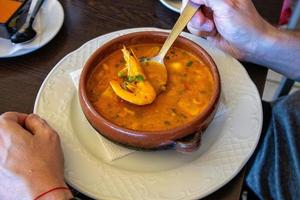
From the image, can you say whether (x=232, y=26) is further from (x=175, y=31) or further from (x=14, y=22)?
(x=14, y=22)

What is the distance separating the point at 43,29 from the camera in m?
1.15

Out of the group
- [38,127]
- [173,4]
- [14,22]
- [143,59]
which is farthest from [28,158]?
[173,4]

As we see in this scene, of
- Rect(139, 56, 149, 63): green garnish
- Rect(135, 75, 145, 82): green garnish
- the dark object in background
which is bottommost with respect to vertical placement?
the dark object in background

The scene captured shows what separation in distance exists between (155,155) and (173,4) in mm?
606

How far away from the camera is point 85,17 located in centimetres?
123

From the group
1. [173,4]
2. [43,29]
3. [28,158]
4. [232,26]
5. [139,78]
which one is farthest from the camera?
[173,4]

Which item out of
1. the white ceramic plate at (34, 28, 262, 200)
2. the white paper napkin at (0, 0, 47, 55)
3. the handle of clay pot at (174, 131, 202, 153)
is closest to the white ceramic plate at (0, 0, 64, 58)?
the white paper napkin at (0, 0, 47, 55)

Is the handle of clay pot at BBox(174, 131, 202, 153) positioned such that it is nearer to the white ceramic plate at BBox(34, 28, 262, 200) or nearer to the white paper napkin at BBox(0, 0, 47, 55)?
the white ceramic plate at BBox(34, 28, 262, 200)

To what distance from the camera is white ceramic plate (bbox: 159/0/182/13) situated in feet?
4.04

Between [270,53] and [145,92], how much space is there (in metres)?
0.44

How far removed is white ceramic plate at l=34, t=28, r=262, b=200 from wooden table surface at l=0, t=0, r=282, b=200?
6cm

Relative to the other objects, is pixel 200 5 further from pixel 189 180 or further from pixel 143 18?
pixel 189 180

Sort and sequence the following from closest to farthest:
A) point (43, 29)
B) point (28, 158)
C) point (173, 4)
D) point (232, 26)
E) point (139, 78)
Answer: point (28, 158) < point (139, 78) < point (232, 26) < point (43, 29) < point (173, 4)

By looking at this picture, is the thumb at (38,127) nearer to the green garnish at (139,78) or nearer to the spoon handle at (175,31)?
the green garnish at (139,78)
